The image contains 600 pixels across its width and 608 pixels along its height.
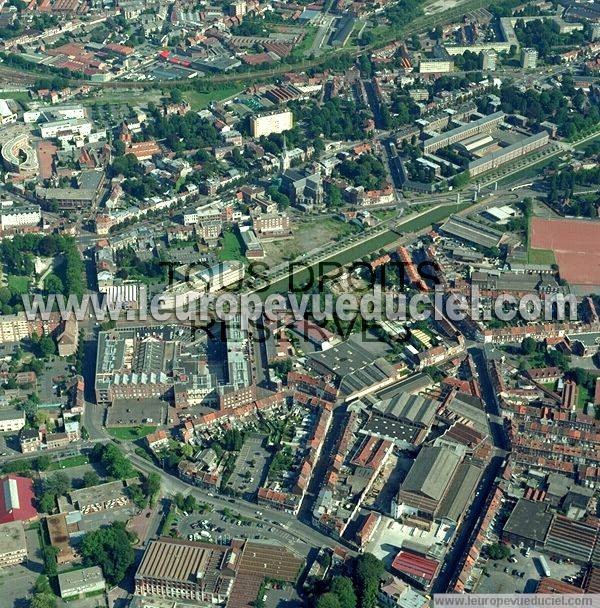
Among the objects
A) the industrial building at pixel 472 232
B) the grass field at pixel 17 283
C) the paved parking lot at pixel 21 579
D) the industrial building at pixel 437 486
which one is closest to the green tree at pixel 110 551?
the paved parking lot at pixel 21 579

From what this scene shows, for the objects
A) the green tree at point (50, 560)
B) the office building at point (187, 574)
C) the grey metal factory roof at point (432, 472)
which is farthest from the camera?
the grey metal factory roof at point (432, 472)

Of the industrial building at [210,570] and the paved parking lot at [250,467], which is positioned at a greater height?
the paved parking lot at [250,467]

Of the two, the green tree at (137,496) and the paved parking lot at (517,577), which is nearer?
the paved parking lot at (517,577)

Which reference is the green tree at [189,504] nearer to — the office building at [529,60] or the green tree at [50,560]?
the green tree at [50,560]

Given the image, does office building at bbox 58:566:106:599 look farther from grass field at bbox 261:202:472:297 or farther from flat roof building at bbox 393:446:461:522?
grass field at bbox 261:202:472:297

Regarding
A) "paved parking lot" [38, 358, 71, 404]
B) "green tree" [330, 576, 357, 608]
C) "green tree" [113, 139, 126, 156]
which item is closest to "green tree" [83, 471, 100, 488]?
"paved parking lot" [38, 358, 71, 404]

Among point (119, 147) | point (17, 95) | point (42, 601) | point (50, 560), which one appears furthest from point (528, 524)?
point (17, 95)

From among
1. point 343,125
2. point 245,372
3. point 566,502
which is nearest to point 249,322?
point 245,372

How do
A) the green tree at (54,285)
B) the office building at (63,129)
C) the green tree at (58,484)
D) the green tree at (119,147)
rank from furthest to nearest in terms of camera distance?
the office building at (63,129) < the green tree at (119,147) < the green tree at (54,285) < the green tree at (58,484)

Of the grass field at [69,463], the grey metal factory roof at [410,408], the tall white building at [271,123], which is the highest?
Answer: the tall white building at [271,123]
